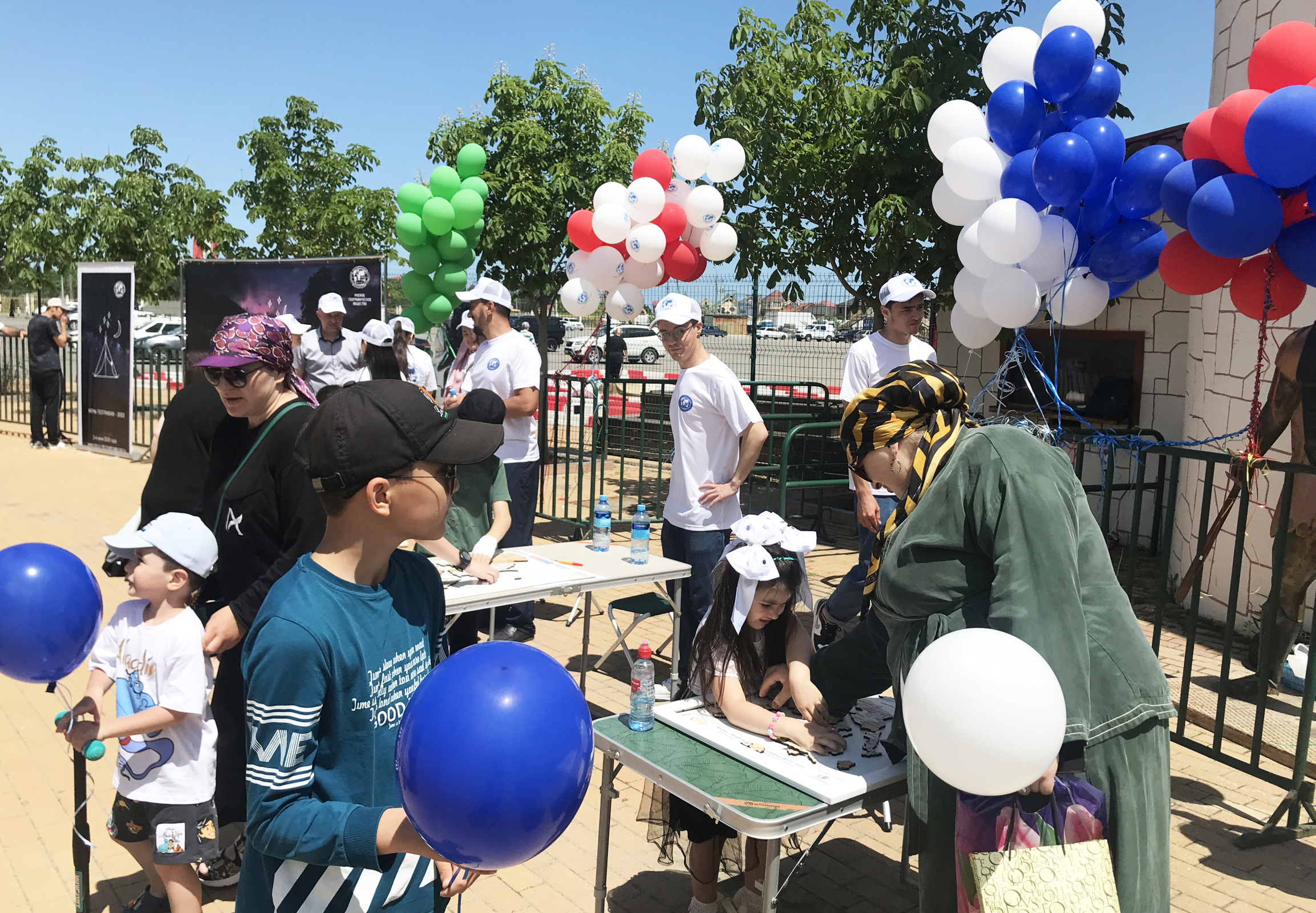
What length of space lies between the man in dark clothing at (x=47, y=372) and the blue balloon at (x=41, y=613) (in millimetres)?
13366

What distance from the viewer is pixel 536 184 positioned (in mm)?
10070

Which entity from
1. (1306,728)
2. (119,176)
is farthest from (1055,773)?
(119,176)

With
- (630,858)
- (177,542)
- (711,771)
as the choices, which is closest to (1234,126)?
(711,771)

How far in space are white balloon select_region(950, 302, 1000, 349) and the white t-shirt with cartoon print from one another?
15.5 feet

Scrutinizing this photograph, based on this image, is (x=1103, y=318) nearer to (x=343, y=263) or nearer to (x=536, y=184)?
(x=536, y=184)

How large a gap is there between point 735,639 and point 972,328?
3.59 m

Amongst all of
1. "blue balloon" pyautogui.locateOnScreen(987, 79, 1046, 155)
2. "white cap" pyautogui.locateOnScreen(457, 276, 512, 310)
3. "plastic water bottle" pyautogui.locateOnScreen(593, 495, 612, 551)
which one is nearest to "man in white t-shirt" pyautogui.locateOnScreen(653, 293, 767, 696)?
"plastic water bottle" pyautogui.locateOnScreen(593, 495, 612, 551)

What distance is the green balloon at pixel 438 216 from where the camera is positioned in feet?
A: 27.9

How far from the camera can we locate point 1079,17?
5.45 meters

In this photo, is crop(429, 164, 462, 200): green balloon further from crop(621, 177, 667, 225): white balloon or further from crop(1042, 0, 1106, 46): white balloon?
crop(1042, 0, 1106, 46): white balloon

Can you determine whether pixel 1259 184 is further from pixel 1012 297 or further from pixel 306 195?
pixel 306 195

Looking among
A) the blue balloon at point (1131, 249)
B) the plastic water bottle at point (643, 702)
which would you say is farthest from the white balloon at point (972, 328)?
the plastic water bottle at point (643, 702)

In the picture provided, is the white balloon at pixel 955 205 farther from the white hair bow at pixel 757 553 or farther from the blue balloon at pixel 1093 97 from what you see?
the white hair bow at pixel 757 553

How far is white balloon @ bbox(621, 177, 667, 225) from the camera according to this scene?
25.4 ft
